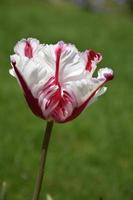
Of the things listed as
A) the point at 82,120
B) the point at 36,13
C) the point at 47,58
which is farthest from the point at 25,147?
the point at 36,13

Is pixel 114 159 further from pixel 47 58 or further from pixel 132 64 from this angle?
pixel 132 64

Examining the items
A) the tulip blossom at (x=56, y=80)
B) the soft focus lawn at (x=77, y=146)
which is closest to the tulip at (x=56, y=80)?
the tulip blossom at (x=56, y=80)

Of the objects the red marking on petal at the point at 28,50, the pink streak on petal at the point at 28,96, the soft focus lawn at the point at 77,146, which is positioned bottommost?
the soft focus lawn at the point at 77,146

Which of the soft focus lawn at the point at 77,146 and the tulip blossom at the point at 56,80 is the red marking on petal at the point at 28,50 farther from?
the soft focus lawn at the point at 77,146

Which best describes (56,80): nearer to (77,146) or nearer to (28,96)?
(28,96)

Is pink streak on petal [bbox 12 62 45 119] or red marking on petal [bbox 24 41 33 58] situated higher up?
red marking on petal [bbox 24 41 33 58]

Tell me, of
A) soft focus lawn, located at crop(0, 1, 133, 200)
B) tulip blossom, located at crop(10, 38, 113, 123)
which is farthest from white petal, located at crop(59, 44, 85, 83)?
soft focus lawn, located at crop(0, 1, 133, 200)

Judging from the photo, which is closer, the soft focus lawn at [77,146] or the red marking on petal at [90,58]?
the red marking on petal at [90,58]

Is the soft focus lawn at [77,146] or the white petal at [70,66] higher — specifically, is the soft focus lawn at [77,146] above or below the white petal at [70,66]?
below

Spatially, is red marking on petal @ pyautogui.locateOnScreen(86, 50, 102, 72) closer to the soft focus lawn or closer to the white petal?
the white petal
